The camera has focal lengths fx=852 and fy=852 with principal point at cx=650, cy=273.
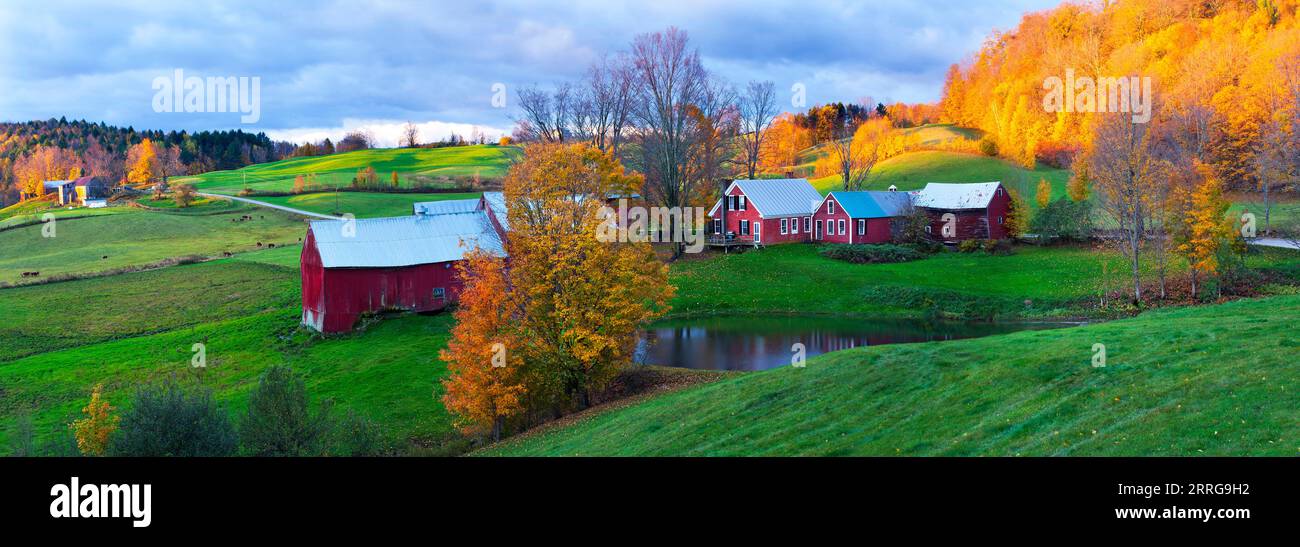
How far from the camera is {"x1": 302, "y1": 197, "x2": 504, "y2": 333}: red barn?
37.8 metres

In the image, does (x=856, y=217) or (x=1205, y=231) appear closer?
(x=1205, y=231)

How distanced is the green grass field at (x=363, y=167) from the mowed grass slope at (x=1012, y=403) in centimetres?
8325

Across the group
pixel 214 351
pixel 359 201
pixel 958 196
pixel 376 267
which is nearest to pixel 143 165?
pixel 359 201

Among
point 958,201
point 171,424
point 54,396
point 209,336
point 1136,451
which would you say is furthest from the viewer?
point 958,201

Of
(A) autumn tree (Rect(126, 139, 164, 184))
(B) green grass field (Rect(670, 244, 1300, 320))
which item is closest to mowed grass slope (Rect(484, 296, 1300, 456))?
(B) green grass field (Rect(670, 244, 1300, 320))

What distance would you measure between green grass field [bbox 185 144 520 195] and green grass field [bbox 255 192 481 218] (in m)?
8.68

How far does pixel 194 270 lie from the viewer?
5247 cm

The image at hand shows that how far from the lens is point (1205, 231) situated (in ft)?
119

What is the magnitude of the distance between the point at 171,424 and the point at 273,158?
152 meters

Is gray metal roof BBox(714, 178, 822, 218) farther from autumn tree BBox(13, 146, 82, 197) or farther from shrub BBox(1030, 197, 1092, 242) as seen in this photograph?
autumn tree BBox(13, 146, 82, 197)

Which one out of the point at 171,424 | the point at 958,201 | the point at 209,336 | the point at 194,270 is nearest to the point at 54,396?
the point at 209,336

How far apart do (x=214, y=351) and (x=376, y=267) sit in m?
7.50

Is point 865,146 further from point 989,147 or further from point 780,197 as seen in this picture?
point 780,197
